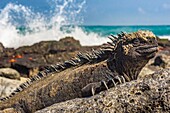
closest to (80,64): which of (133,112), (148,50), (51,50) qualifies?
(148,50)

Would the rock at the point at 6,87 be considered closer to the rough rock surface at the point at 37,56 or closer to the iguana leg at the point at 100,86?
the iguana leg at the point at 100,86

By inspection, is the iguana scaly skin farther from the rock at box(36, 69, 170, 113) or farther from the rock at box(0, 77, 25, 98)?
the rock at box(0, 77, 25, 98)

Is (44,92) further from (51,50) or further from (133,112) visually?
(51,50)

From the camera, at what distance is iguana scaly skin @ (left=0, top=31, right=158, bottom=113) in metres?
4.40

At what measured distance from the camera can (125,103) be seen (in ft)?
9.95

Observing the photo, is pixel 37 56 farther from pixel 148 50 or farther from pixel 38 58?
pixel 148 50

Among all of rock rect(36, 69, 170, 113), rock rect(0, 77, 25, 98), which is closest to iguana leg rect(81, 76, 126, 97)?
rock rect(36, 69, 170, 113)

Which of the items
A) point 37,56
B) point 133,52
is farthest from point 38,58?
point 133,52

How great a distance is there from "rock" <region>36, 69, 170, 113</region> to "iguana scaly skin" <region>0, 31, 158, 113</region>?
0.92 m

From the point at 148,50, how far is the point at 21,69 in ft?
43.8

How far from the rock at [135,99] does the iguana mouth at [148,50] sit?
106 centimetres

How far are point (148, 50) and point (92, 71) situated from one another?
0.69 metres

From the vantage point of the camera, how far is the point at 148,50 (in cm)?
434

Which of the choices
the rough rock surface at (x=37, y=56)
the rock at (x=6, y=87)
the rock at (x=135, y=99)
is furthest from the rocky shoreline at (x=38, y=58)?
the rock at (x=135, y=99)
